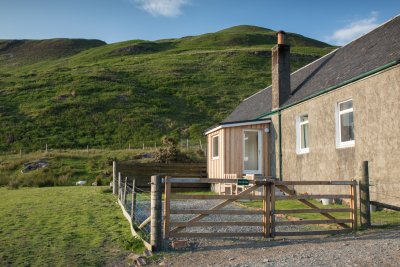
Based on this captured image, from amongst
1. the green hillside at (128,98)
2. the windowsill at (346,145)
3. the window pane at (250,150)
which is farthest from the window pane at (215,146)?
the green hillside at (128,98)

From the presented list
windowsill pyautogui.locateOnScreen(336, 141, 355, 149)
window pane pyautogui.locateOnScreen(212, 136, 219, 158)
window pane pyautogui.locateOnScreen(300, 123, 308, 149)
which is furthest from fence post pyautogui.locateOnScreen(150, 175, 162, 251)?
window pane pyautogui.locateOnScreen(212, 136, 219, 158)

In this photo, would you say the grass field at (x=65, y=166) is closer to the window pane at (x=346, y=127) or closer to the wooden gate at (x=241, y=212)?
the window pane at (x=346, y=127)

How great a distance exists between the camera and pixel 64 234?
9.86 m

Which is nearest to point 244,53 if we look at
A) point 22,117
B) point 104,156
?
point 22,117

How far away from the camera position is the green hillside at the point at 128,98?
125ft

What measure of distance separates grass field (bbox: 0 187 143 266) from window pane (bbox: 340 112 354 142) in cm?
746

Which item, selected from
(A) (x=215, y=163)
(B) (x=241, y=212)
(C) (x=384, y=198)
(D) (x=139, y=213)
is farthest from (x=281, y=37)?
(B) (x=241, y=212)

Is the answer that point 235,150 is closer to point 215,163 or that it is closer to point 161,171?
point 215,163

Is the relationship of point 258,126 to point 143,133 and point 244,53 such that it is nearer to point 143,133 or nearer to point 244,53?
point 143,133

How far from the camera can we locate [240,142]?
1923cm

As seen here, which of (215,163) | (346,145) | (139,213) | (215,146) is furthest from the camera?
(215,146)

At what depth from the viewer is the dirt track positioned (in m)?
6.92

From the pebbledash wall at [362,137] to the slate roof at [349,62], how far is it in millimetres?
492

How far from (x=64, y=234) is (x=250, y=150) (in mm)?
12094
